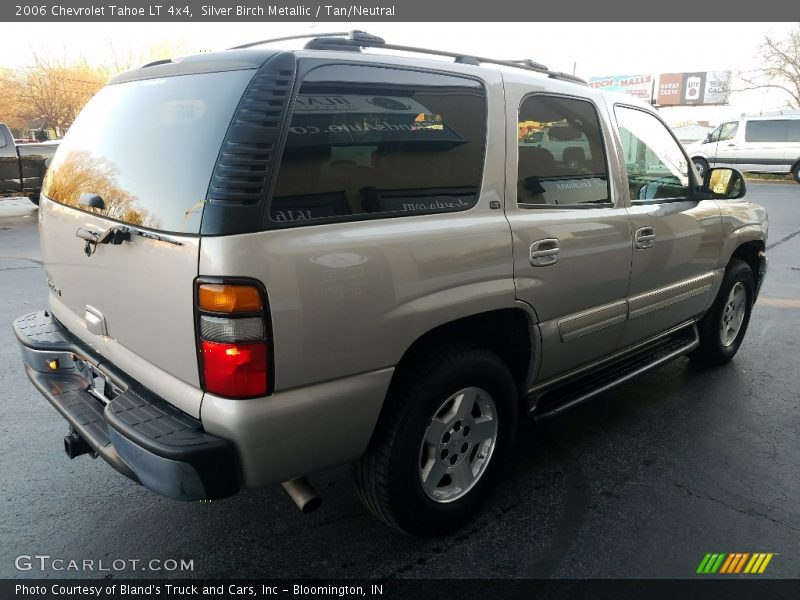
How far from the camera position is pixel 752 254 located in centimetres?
456

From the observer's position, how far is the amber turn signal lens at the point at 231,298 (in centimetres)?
182

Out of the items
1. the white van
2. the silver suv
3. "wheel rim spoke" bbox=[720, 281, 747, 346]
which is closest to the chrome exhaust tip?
the silver suv

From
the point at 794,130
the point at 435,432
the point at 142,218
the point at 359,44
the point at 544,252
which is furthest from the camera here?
the point at 794,130

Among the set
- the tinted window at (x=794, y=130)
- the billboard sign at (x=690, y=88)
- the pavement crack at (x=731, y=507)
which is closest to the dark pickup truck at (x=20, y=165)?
the pavement crack at (x=731, y=507)

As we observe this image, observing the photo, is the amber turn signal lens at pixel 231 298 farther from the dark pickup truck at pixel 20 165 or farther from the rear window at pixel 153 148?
the dark pickup truck at pixel 20 165

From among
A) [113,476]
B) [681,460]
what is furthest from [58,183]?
[681,460]

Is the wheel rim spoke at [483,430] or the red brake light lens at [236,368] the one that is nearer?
the red brake light lens at [236,368]

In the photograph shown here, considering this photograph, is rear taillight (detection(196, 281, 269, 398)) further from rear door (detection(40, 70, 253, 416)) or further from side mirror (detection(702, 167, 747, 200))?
side mirror (detection(702, 167, 747, 200))

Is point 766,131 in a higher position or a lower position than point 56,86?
lower

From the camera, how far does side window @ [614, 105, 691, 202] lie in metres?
3.34

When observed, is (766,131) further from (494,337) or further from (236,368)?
(236,368)

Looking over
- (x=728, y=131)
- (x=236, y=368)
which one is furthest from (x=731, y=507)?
(x=728, y=131)

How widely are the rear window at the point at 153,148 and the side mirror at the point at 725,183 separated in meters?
3.31

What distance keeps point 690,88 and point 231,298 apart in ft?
215
